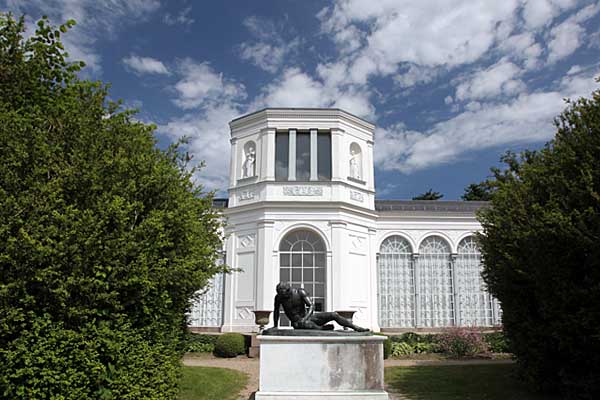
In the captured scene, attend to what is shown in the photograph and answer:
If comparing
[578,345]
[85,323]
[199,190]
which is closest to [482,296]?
[578,345]

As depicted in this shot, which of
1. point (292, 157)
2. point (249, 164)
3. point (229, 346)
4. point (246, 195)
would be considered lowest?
point (229, 346)

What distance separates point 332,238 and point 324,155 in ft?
11.7

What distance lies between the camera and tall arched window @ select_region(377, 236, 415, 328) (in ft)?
70.8

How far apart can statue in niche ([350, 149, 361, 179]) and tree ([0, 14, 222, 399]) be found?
1347 centimetres

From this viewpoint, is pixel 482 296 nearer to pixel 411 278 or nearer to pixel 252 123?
pixel 411 278

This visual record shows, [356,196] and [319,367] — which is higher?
[356,196]

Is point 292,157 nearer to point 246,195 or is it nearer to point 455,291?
point 246,195

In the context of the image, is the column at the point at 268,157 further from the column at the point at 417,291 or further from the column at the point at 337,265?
the column at the point at 417,291

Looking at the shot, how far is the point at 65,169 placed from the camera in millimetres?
7195

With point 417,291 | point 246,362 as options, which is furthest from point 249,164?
point 417,291

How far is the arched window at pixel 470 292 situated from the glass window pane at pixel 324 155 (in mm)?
7031

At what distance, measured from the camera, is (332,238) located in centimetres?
2002

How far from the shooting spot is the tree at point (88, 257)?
21.6 ft

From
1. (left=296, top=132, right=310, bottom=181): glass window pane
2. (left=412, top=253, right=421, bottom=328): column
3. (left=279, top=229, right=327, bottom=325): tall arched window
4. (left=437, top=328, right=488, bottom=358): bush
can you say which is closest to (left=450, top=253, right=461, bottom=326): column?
(left=412, top=253, right=421, bottom=328): column
